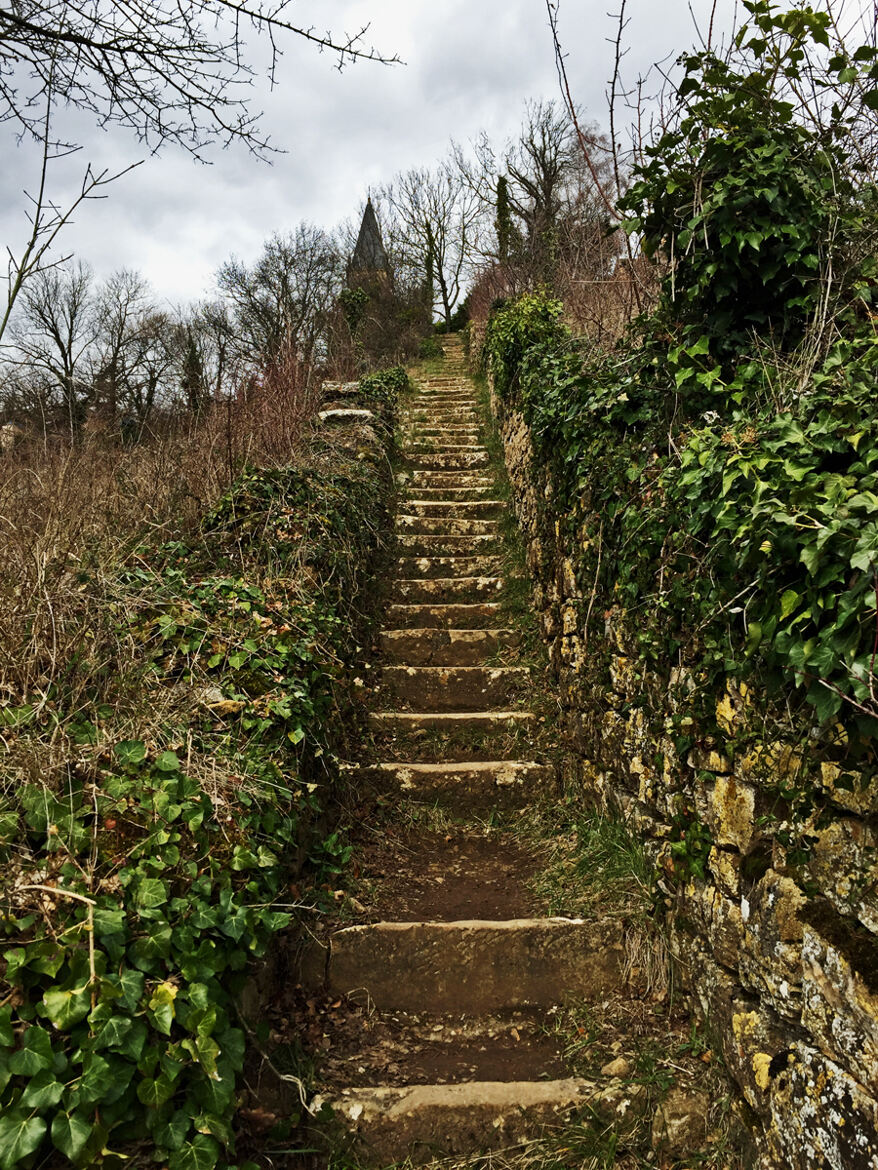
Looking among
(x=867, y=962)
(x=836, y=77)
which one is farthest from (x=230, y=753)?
(x=836, y=77)

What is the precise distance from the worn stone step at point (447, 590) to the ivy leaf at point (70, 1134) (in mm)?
4046

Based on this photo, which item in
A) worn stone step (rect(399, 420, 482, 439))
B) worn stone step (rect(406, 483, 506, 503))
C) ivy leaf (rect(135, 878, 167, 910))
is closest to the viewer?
ivy leaf (rect(135, 878, 167, 910))

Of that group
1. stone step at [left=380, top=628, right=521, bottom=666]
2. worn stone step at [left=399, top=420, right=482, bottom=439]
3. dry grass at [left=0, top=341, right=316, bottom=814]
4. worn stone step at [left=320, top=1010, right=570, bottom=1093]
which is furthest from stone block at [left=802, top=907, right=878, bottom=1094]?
worn stone step at [left=399, top=420, right=482, bottom=439]

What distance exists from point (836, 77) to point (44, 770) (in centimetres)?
388

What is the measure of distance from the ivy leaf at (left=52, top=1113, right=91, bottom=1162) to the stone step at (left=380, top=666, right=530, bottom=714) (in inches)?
114

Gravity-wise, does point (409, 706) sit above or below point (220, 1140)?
above

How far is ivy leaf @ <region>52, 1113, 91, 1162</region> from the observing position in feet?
5.32

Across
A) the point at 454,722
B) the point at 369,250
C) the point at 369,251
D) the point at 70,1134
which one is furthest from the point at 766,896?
the point at 369,250

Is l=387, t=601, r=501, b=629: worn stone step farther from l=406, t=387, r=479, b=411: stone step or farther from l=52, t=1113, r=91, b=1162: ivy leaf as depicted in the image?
l=406, t=387, r=479, b=411: stone step

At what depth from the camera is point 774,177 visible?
264 cm

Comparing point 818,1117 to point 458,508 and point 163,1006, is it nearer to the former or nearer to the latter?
point 163,1006

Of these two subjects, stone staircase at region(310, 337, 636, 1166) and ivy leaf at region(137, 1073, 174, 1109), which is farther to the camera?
stone staircase at region(310, 337, 636, 1166)

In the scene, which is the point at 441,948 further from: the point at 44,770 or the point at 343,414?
the point at 343,414

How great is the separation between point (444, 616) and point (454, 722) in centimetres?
123
